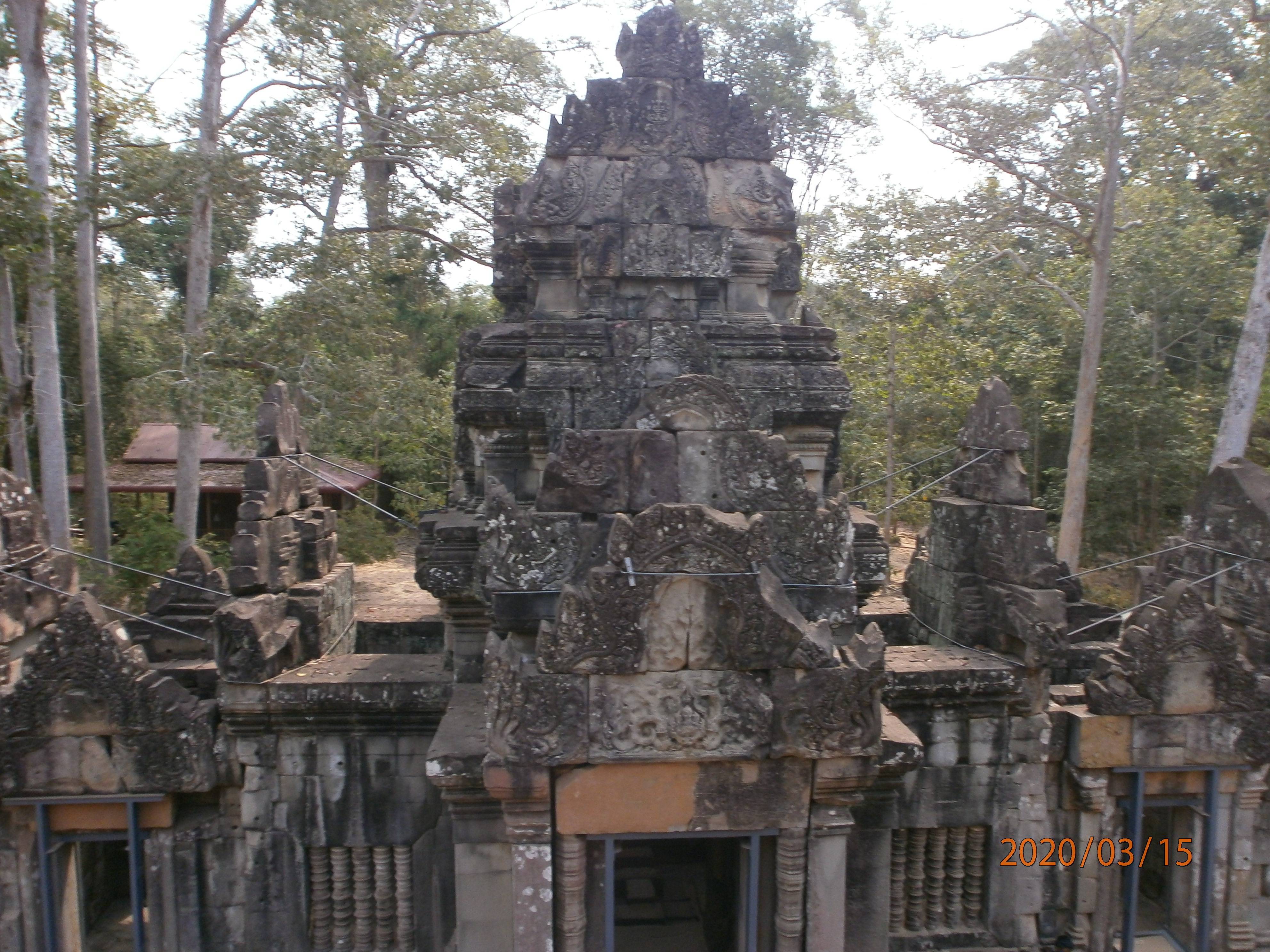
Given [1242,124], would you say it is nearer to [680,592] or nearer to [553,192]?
[553,192]

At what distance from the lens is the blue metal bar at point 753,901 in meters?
4.06

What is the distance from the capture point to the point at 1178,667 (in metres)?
5.23

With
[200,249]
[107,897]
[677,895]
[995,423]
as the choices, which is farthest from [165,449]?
[995,423]

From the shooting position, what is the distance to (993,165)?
640 inches

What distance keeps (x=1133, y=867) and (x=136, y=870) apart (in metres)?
6.20

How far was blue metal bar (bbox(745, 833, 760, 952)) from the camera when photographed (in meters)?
4.06

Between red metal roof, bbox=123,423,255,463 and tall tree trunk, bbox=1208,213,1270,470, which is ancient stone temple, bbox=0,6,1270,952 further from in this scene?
red metal roof, bbox=123,423,255,463

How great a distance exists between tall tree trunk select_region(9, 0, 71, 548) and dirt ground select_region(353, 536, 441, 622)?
4.21 meters

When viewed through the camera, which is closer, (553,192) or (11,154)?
(553,192)

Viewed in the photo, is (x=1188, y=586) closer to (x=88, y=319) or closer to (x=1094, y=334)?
(x=1094, y=334)

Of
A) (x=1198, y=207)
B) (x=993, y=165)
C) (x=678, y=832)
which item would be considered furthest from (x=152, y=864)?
(x=1198, y=207)

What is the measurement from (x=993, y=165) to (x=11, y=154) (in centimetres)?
1726
